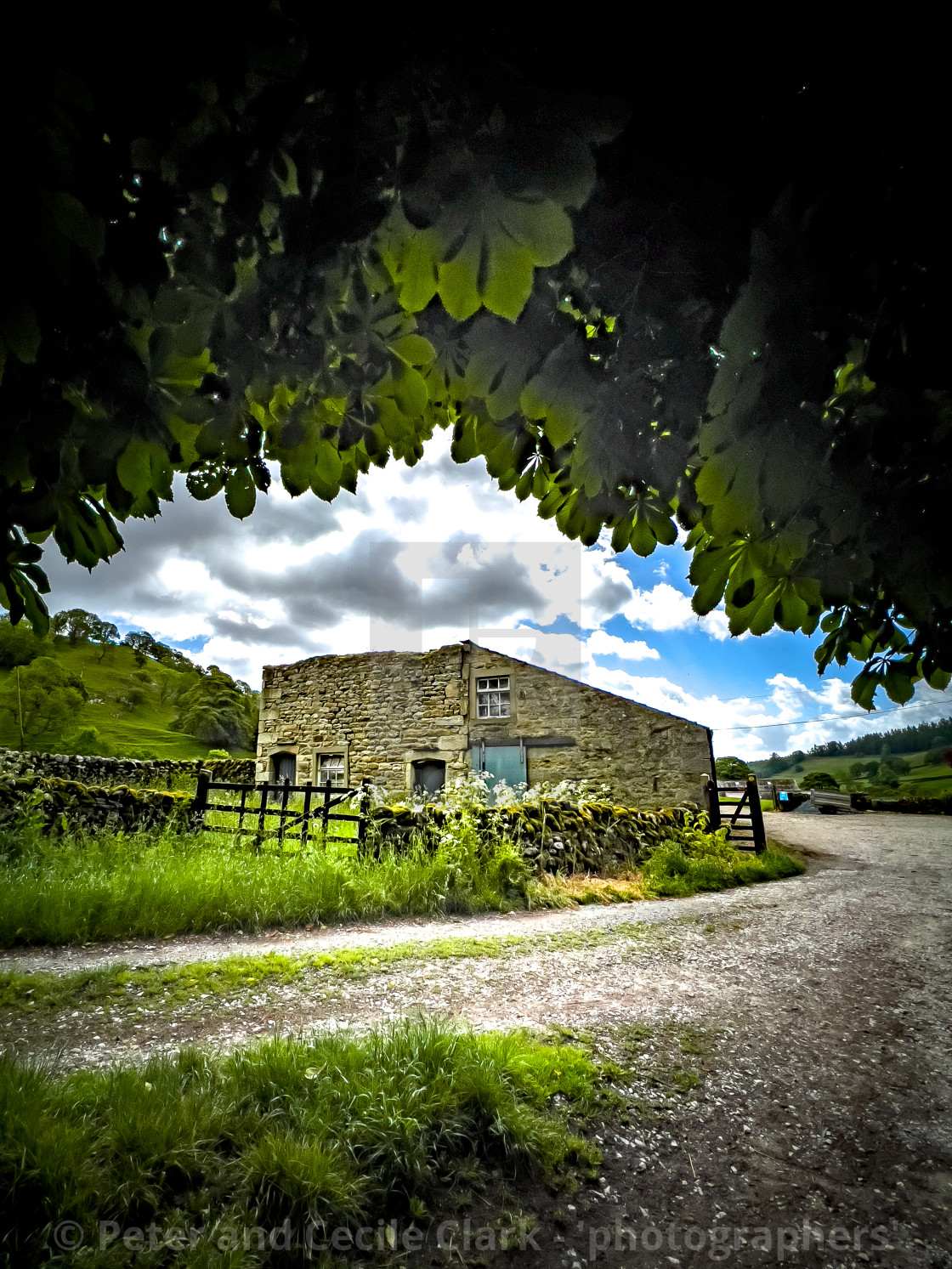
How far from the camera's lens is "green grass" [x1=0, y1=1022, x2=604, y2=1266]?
1.89 meters

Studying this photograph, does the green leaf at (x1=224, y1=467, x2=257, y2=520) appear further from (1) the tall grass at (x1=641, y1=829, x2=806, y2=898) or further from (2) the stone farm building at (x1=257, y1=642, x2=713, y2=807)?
(2) the stone farm building at (x1=257, y1=642, x2=713, y2=807)

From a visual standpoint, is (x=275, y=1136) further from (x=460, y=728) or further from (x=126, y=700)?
(x=126, y=700)

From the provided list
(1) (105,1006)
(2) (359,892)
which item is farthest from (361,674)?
(1) (105,1006)

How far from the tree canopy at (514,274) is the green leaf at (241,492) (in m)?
0.41

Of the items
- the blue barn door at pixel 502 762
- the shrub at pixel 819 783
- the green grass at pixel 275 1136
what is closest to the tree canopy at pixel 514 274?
the green grass at pixel 275 1136

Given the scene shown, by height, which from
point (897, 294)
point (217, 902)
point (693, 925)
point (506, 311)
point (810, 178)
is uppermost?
point (810, 178)

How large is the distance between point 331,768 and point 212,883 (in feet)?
36.3

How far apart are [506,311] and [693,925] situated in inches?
274

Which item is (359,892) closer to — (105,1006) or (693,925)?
(105,1006)

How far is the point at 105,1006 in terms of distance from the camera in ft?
12.7

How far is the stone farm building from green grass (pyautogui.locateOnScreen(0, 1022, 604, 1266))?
36.9 ft

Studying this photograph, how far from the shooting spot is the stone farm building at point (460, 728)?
1357cm

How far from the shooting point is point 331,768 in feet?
56.2

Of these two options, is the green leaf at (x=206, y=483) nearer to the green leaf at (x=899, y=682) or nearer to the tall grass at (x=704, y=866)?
the green leaf at (x=899, y=682)
